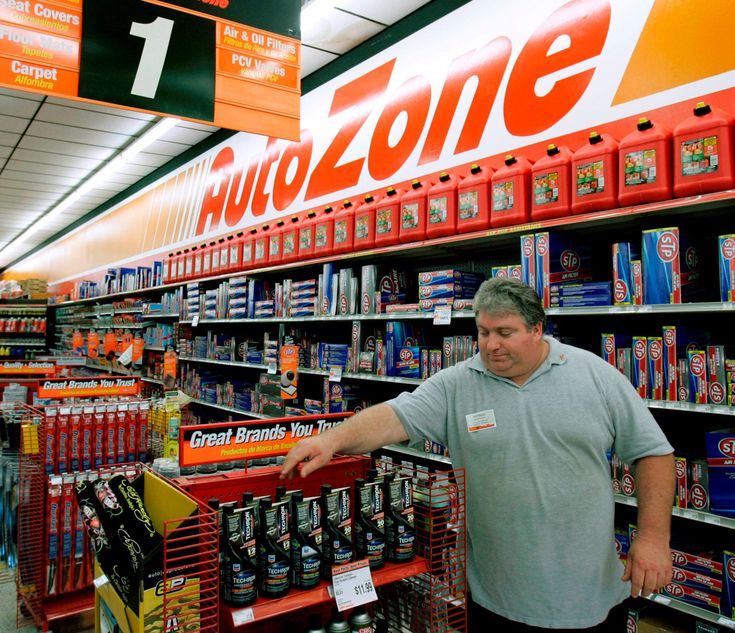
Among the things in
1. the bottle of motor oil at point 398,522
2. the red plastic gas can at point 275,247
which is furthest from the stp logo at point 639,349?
the red plastic gas can at point 275,247

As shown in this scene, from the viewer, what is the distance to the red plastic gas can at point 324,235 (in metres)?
4.75

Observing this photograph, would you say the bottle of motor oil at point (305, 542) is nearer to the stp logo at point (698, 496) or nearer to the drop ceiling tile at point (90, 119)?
the stp logo at point (698, 496)

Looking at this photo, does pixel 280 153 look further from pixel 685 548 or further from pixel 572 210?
pixel 685 548

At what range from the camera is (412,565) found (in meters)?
1.95

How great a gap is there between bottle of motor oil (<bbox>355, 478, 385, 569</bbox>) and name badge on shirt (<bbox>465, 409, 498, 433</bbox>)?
392 mm

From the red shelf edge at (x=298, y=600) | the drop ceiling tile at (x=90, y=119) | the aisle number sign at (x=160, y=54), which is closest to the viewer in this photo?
the red shelf edge at (x=298, y=600)

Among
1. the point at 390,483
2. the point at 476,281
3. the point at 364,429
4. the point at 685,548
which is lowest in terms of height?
the point at 685,548

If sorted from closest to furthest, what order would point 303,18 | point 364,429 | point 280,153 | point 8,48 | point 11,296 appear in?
point 364,429 → point 8,48 → point 303,18 → point 280,153 → point 11,296

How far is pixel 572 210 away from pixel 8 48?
3.38 meters

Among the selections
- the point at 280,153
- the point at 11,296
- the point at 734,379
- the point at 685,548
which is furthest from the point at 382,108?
the point at 11,296

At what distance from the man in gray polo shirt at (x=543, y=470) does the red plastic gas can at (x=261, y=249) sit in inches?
152

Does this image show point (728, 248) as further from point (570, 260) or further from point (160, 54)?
point (160, 54)

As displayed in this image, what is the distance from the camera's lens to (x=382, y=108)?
17.3ft

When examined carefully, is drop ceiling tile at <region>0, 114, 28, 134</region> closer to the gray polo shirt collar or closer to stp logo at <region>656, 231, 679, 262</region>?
the gray polo shirt collar
